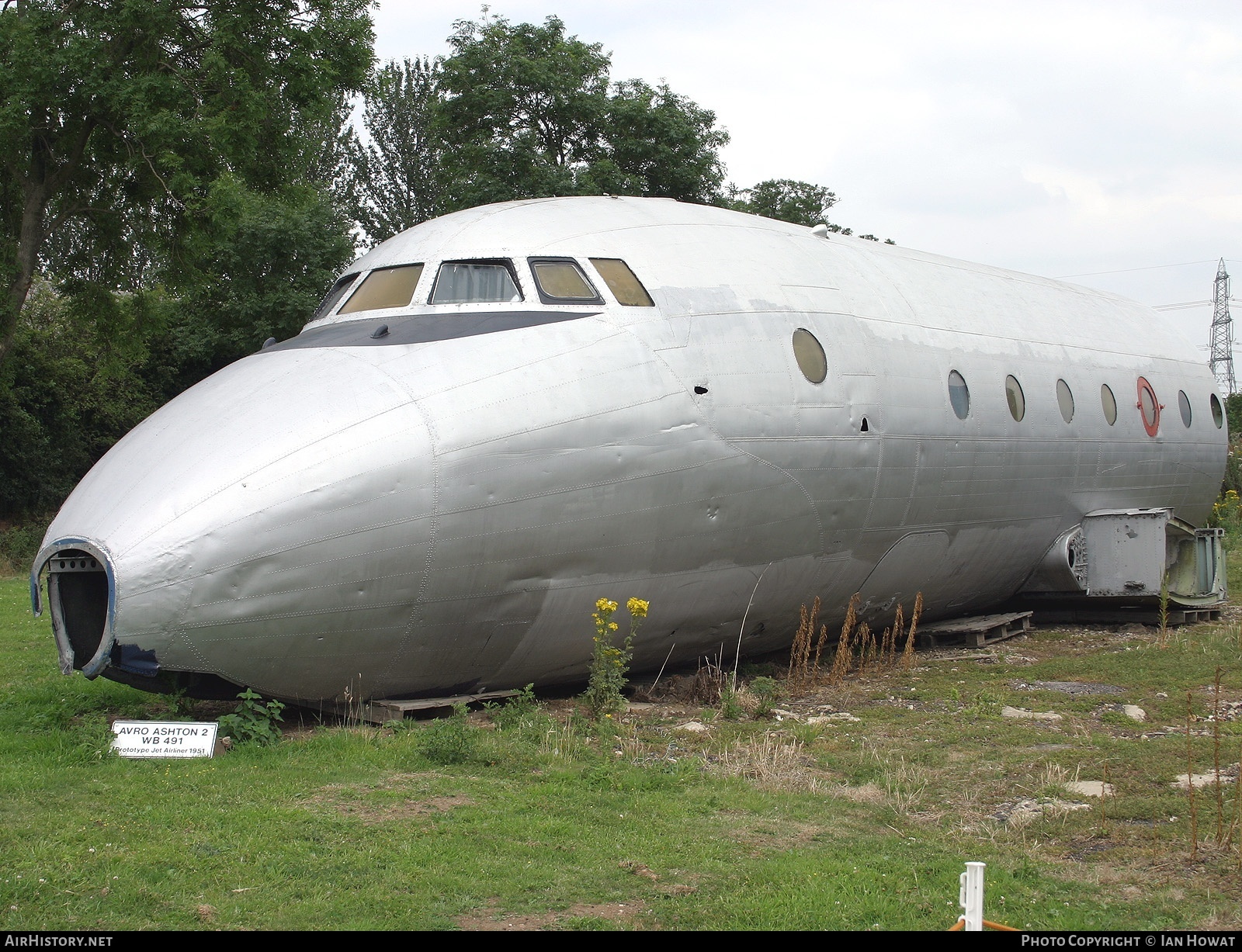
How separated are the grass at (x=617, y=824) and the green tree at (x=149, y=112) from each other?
14417mm

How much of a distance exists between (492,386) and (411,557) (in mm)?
1461

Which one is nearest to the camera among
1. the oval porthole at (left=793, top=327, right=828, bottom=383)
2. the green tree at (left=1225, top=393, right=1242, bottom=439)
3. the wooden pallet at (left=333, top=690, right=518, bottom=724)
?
the wooden pallet at (left=333, top=690, right=518, bottom=724)

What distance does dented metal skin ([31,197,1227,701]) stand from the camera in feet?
25.6

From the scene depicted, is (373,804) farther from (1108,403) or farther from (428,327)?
(1108,403)

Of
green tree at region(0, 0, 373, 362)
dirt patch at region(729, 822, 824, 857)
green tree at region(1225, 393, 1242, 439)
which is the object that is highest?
green tree at region(0, 0, 373, 362)

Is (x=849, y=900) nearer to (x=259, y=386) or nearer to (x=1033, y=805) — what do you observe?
(x=1033, y=805)

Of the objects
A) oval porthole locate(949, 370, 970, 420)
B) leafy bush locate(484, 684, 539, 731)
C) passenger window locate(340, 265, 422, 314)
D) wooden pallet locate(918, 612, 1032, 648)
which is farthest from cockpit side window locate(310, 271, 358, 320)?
wooden pallet locate(918, 612, 1032, 648)

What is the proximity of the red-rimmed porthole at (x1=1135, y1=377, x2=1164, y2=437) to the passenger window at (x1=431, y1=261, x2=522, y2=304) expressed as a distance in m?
10.2

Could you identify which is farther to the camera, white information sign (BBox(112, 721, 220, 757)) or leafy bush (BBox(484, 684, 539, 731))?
leafy bush (BBox(484, 684, 539, 731))

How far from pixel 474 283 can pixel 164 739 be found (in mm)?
4343

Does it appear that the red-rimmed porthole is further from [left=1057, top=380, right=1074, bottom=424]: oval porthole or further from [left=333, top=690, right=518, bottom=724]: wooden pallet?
[left=333, top=690, right=518, bottom=724]: wooden pallet

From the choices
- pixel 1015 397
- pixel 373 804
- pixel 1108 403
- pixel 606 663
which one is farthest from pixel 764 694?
pixel 1108 403

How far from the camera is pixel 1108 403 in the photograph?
15398 mm

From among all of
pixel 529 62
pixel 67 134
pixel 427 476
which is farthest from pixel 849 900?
pixel 529 62
